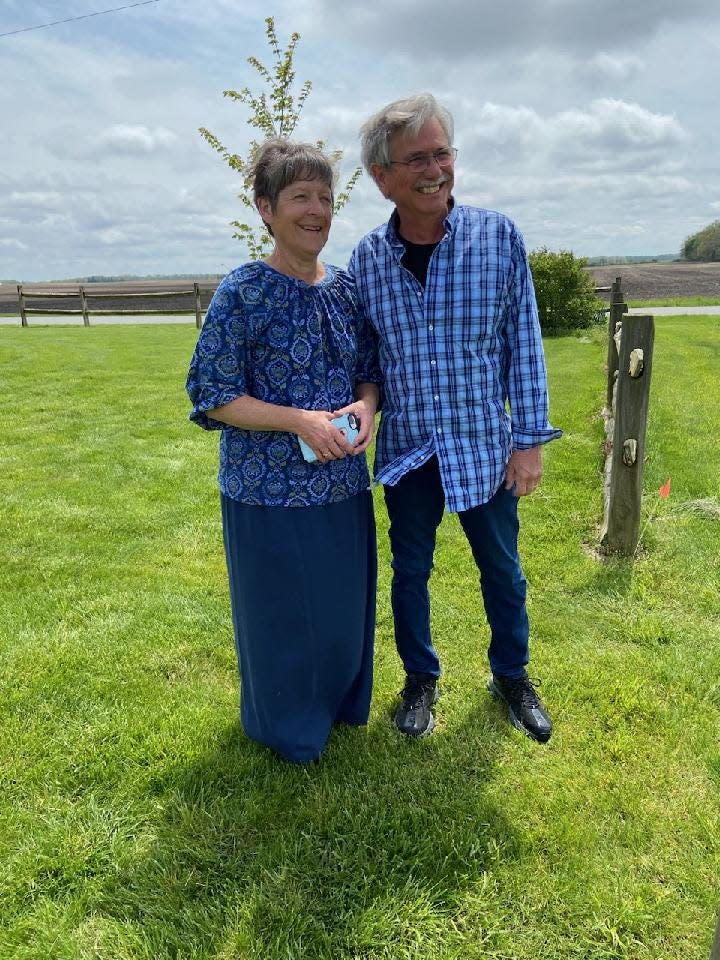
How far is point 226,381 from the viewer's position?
1928mm

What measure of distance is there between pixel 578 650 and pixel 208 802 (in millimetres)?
1713

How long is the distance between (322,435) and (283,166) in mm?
753

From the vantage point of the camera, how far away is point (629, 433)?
376cm

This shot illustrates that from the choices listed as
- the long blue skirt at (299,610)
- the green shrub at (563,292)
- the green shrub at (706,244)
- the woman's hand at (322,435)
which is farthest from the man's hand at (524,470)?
the green shrub at (706,244)

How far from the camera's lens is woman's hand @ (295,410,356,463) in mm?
1945

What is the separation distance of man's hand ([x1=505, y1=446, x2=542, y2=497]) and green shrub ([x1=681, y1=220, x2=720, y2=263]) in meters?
53.4

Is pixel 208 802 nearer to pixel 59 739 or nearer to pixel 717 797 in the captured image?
pixel 59 739

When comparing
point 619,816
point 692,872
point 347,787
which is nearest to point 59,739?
point 347,787

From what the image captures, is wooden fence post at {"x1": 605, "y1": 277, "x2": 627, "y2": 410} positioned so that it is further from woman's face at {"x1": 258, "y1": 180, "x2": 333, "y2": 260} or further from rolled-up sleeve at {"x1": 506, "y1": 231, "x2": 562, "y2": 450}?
woman's face at {"x1": 258, "y1": 180, "x2": 333, "y2": 260}

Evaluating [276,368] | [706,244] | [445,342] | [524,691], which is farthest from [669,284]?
[276,368]

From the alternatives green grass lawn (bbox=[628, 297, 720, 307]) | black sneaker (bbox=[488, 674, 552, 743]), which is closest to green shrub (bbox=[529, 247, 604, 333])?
green grass lawn (bbox=[628, 297, 720, 307])

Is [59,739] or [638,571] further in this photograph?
[638,571]

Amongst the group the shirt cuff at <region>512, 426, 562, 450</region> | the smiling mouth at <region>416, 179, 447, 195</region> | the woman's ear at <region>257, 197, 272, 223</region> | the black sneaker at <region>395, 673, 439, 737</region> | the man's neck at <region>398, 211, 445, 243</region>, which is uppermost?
the smiling mouth at <region>416, 179, 447, 195</region>

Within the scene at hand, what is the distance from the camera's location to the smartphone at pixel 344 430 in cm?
199
